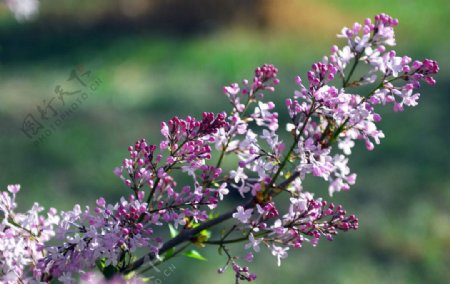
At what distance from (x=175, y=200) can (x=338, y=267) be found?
255 centimetres

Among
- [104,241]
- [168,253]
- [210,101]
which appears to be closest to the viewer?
[104,241]

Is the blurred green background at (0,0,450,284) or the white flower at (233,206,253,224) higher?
the blurred green background at (0,0,450,284)

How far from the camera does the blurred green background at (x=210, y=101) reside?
3426 millimetres

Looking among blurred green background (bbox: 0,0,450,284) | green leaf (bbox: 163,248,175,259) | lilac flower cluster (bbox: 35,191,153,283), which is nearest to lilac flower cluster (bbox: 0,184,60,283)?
lilac flower cluster (bbox: 35,191,153,283)

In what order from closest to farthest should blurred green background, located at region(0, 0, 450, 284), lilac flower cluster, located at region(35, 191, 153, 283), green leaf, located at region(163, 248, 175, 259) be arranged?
lilac flower cluster, located at region(35, 191, 153, 283) → green leaf, located at region(163, 248, 175, 259) → blurred green background, located at region(0, 0, 450, 284)

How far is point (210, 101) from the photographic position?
15.9 feet

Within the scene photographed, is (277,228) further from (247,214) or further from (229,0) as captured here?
(229,0)

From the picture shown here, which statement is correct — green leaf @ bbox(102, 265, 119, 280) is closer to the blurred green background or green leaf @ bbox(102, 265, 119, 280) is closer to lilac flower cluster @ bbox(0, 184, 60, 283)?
lilac flower cluster @ bbox(0, 184, 60, 283)

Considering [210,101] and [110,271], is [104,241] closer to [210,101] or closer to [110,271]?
[110,271]

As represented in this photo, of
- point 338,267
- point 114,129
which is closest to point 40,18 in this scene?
point 114,129

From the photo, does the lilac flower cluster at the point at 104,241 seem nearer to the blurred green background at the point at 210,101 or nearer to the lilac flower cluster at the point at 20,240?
the lilac flower cluster at the point at 20,240

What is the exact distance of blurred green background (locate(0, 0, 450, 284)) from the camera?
3.43 metres

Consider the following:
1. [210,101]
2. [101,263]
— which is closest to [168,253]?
[101,263]

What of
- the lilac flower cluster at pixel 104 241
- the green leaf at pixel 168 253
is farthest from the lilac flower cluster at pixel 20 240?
the green leaf at pixel 168 253
